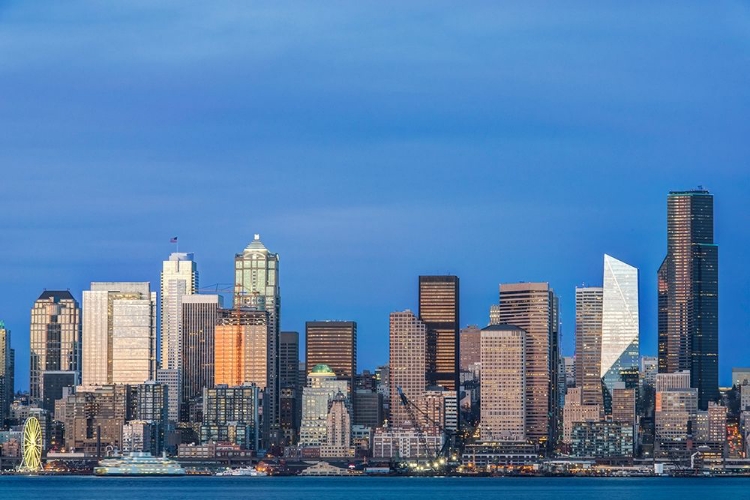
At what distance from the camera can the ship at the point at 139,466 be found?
616 feet

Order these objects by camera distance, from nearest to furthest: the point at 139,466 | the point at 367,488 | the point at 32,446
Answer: the point at 367,488 → the point at 139,466 → the point at 32,446

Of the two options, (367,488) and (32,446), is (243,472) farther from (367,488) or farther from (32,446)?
(367,488)

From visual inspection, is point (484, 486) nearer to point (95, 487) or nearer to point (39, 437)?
point (95, 487)

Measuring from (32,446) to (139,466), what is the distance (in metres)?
12.4

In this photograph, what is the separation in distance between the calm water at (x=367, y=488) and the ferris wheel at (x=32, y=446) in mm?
4469

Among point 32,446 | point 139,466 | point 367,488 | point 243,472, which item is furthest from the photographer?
point 32,446

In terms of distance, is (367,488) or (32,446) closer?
(367,488)

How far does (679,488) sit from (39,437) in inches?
2947

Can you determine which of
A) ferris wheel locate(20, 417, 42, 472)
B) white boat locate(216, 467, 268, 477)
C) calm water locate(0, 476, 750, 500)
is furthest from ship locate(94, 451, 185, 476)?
ferris wheel locate(20, 417, 42, 472)

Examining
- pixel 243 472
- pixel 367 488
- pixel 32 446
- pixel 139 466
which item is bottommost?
pixel 243 472

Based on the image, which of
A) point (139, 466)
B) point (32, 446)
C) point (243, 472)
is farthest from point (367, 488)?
point (32, 446)

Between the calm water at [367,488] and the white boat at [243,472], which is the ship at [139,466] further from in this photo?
the white boat at [243,472]

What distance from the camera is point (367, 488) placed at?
508 ft

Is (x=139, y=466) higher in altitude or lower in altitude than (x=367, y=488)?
higher
